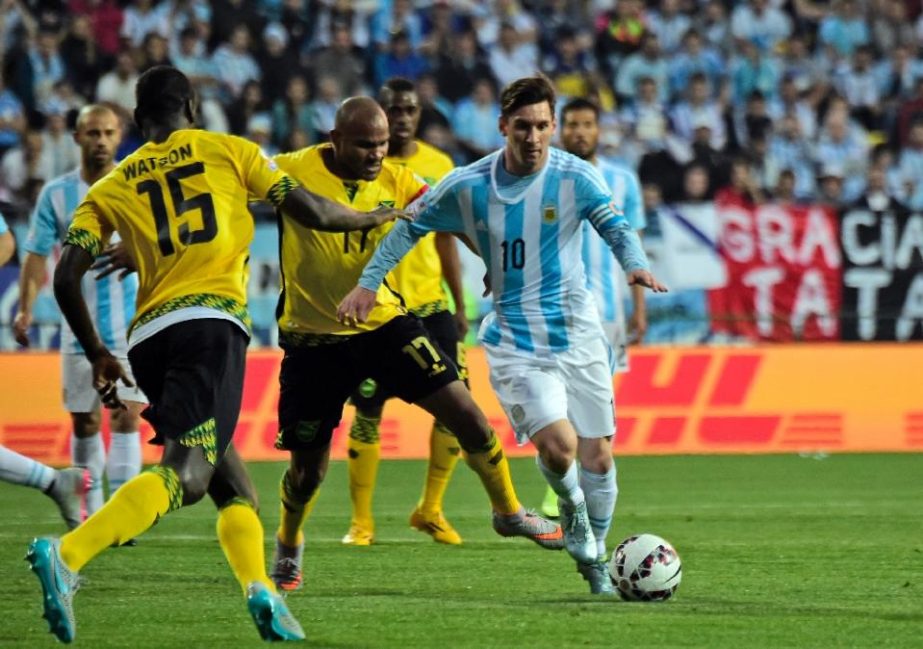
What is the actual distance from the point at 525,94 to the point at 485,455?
175 centimetres

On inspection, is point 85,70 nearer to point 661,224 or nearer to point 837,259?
point 661,224

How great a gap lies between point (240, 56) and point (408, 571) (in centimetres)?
1162

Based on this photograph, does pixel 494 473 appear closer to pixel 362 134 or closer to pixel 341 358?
pixel 341 358

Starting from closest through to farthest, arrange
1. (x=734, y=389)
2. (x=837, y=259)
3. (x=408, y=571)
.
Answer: (x=408, y=571) → (x=734, y=389) → (x=837, y=259)

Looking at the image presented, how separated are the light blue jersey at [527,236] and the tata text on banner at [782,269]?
8.47 meters

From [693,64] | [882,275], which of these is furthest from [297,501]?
[693,64]

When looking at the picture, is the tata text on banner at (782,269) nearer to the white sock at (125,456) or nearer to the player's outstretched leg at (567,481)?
the white sock at (125,456)

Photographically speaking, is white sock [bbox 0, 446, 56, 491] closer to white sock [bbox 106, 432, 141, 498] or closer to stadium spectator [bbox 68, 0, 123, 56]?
white sock [bbox 106, 432, 141, 498]

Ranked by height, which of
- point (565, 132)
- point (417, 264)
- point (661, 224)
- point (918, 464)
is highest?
point (565, 132)

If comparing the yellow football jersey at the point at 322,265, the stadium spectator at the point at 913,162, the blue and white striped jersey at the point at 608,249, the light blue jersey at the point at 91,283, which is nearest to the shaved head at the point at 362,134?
the yellow football jersey at the point at 322,265

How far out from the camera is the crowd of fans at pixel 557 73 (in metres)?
18.5

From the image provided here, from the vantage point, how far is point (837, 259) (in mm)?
16500

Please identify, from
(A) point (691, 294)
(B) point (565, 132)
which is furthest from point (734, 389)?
(B) point (565, 132)

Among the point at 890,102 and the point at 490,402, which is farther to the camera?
the point at 890,102
